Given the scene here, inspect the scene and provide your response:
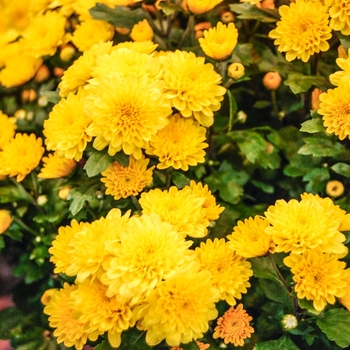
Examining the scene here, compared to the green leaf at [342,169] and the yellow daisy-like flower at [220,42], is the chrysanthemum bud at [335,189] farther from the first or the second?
the yellow daisy-like flower at [220,42]

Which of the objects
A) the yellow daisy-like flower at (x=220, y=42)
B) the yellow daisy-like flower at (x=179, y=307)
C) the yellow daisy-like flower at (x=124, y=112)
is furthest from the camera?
the yellow daisy-like flower at (x=220, y=42)

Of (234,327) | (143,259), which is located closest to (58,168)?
(143,259)

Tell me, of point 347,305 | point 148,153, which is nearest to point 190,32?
point 148,153

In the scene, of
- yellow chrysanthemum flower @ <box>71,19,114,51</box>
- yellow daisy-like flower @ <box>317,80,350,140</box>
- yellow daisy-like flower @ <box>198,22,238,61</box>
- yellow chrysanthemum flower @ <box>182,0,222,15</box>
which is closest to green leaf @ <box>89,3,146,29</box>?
yellow chrysanthemum flower @ <box>71,19,114,51</box>

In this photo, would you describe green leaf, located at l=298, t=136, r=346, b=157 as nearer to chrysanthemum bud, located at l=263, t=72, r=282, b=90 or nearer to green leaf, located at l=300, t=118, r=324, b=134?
green leaf, located at l=300, t=118, r=324, b=134

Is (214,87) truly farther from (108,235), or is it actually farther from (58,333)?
(58,333)

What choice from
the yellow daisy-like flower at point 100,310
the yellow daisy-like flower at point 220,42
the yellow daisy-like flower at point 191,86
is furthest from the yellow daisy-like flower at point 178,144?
the yellow daisy-like flower at point 100,310

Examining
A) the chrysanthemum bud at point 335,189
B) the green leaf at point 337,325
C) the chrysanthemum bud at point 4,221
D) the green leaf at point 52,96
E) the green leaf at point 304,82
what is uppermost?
the green leaf at point 52,96

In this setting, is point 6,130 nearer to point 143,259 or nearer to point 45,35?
point 45,35
